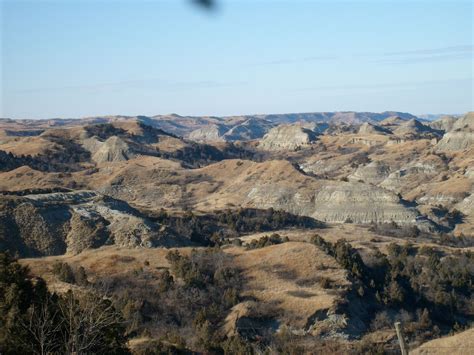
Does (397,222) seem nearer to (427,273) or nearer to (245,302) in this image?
(427,273)

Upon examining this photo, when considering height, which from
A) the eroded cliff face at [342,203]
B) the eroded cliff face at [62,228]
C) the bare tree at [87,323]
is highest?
the bare tree at [87,323]

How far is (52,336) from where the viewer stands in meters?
17.0

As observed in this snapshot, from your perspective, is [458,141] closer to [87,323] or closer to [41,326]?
[87,323]

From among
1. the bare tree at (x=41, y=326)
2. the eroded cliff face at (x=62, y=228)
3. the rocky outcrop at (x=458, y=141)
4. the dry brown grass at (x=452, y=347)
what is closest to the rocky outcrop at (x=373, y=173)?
the rocky outcrop at (x=458, y=141)

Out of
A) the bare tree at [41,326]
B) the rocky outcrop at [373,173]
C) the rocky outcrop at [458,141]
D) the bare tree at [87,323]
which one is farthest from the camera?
the rocky outcrop at [458,141]

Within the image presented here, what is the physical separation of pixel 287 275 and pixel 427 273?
12.5 m

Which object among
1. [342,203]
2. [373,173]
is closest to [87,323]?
[342,203]

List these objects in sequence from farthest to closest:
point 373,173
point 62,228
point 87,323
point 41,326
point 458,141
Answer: point 458,141
point 373,173
point 62,228
point 87,323
point 41,326

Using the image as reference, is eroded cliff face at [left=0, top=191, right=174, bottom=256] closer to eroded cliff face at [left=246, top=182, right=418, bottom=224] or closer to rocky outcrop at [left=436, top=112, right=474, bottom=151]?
eroded cliff face at [left=246, top=182, right=418, bottom=224]

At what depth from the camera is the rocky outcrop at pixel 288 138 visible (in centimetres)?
16300

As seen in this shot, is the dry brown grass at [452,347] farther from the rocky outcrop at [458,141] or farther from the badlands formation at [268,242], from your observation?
the rocky outcrop at [458,141]

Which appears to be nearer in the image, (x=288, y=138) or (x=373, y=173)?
(x=373, y=173)

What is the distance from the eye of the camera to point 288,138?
17000 centimetres

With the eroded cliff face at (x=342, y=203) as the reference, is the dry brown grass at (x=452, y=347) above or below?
above
